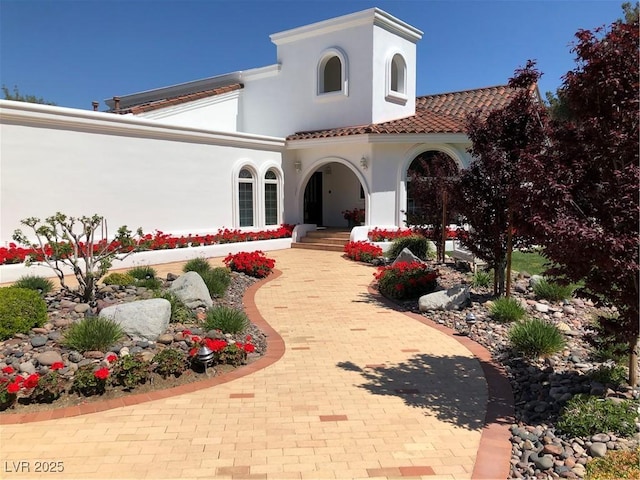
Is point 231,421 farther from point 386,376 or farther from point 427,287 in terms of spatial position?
point 427,287

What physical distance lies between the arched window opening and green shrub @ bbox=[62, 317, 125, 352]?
17.7 m

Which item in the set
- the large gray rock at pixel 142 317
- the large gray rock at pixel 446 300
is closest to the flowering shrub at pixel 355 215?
the large gray rock at pixel 446 300

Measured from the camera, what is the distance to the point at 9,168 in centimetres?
1182

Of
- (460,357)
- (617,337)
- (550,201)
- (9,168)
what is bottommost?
(460,357)

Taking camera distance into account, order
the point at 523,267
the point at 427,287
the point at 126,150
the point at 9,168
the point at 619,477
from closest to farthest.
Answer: the point at 619,477, the point at 427,287, the point at 9,168, the point at 523,267, the point at 126,150

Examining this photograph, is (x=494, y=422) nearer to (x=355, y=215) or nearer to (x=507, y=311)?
(x=507, y=311)

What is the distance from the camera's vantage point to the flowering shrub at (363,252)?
50.2 ft

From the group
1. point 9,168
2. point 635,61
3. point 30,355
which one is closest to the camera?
point 635,61

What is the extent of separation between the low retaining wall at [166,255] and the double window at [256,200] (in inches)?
46.5

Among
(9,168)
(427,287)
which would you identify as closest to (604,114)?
(427,287)

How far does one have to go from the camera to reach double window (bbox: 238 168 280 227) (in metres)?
18.2

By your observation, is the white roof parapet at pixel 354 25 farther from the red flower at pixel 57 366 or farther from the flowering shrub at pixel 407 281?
the red flower at pixel 57 366

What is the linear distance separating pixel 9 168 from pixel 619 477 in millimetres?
13685

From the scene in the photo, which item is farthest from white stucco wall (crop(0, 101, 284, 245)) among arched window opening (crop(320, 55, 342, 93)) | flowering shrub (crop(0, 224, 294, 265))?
→ arched window opening (crop(320, 55, 342, 93))
